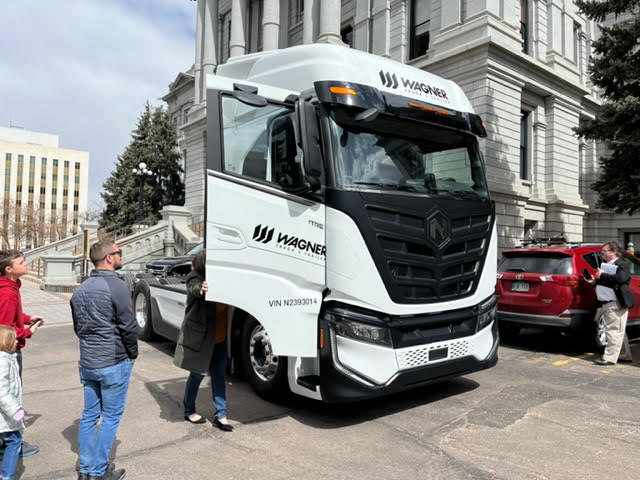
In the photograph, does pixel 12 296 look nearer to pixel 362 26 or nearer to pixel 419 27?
pixel 419 27

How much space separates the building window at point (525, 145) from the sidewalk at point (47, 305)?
19.4 m

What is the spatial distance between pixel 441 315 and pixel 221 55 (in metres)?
37.3

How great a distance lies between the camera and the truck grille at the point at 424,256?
14.9ft

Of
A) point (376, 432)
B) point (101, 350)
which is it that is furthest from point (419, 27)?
point (101, 350)

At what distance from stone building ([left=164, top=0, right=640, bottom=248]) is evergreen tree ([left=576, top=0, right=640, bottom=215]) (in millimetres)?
2914

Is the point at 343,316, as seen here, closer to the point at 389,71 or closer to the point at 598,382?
the point at 389,71

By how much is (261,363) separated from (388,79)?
11.3 ft

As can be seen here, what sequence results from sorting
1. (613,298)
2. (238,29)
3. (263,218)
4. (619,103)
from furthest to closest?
1. (238,29)
2. (619,103)
3. (613,298)
4. (263,218)

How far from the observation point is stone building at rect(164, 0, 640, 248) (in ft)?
64.8

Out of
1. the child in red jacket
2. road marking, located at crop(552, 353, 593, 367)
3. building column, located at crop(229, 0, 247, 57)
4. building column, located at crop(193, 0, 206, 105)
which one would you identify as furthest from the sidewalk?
building column, located at crop(193, 0, 206, 105)

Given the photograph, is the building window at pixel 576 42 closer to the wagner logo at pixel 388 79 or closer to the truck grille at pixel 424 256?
the wagner logo at pixel 388 79

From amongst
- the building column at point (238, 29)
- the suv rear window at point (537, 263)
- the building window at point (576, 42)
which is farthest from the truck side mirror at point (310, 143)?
the building column at point (238, 29)

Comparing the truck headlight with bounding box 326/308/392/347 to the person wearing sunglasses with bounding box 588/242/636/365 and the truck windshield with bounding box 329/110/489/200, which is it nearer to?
the truck windshield with bounding box 329/110/489/200

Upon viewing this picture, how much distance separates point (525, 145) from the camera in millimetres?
22531
